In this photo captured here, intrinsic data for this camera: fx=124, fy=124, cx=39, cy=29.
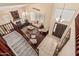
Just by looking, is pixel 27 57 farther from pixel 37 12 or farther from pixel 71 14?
pixel 71 14

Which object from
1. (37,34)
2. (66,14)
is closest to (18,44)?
(37,34)

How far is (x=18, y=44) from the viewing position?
0.96 m

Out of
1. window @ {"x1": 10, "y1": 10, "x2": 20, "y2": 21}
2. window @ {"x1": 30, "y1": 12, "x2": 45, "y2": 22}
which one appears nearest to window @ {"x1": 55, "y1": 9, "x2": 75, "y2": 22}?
window @ {"x1": 30, "y1": 12, "x2": 45, "y2": 22}

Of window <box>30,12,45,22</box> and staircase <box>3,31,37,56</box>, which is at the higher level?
window <box>30,12,45,22</box>

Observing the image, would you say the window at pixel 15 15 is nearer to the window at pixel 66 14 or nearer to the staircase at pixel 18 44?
the staircase at pixel 18 44

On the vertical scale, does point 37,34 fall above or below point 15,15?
below

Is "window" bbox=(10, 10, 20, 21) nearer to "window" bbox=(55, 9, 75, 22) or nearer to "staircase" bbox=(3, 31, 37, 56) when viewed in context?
"staircase" bbox=(3, 31, 37, 56)

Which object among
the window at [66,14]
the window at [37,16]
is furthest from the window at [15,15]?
the window at [66,14]

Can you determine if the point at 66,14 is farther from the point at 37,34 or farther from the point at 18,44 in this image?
the point at 18,44

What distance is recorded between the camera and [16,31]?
3.19 ft

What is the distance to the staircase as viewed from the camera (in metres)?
0.94

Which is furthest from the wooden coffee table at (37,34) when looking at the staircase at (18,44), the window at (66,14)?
the window at (66,14)

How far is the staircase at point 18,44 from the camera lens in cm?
94

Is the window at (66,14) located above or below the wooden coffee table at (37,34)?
above
